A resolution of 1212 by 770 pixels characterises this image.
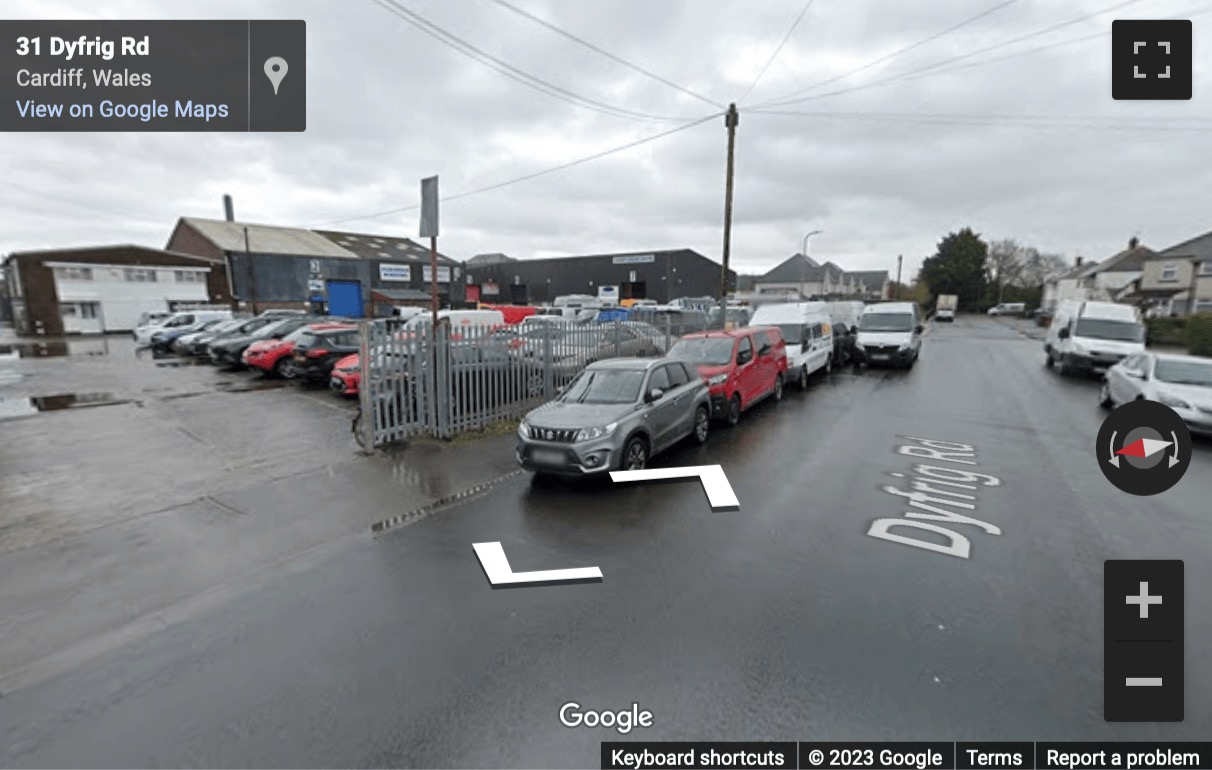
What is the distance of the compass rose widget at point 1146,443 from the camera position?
12.4 feet

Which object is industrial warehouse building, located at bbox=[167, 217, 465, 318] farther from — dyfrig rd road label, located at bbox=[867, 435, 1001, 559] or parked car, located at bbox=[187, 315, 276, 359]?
dyfrig rd road label, located at bbox=[867, 435, 1001, 559]

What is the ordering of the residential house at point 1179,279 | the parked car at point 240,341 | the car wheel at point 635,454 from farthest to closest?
1. the residential house at point 1179,279
2. the parked car at point 240,341
3. the car wheel at point 635,454

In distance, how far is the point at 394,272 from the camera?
169 feet

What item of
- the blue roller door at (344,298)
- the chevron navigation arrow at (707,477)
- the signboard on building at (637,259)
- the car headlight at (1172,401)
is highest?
the signboard on building at (637,259)

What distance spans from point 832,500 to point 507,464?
4307mm

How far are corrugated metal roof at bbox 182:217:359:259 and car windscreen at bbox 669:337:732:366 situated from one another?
43.7 meters

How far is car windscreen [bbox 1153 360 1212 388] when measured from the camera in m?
8.46

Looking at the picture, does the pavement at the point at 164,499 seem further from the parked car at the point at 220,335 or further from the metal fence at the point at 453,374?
the parked car at the point at 220,335

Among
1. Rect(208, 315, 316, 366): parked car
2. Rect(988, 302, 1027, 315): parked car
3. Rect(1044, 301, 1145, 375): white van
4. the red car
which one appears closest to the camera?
Rect(1044, 301, 1145, 375): white van

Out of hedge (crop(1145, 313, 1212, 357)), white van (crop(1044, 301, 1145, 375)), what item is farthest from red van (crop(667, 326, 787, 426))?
hedge (crop(1145, 313, 1212, 357))

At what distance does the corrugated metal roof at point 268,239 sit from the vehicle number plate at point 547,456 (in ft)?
150

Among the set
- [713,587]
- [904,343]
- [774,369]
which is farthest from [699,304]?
[713,587]

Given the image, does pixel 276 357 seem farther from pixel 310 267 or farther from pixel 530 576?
pixel 310 267

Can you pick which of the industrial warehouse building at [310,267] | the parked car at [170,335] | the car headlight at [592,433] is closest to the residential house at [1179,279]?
the car headlight at [592,433]
